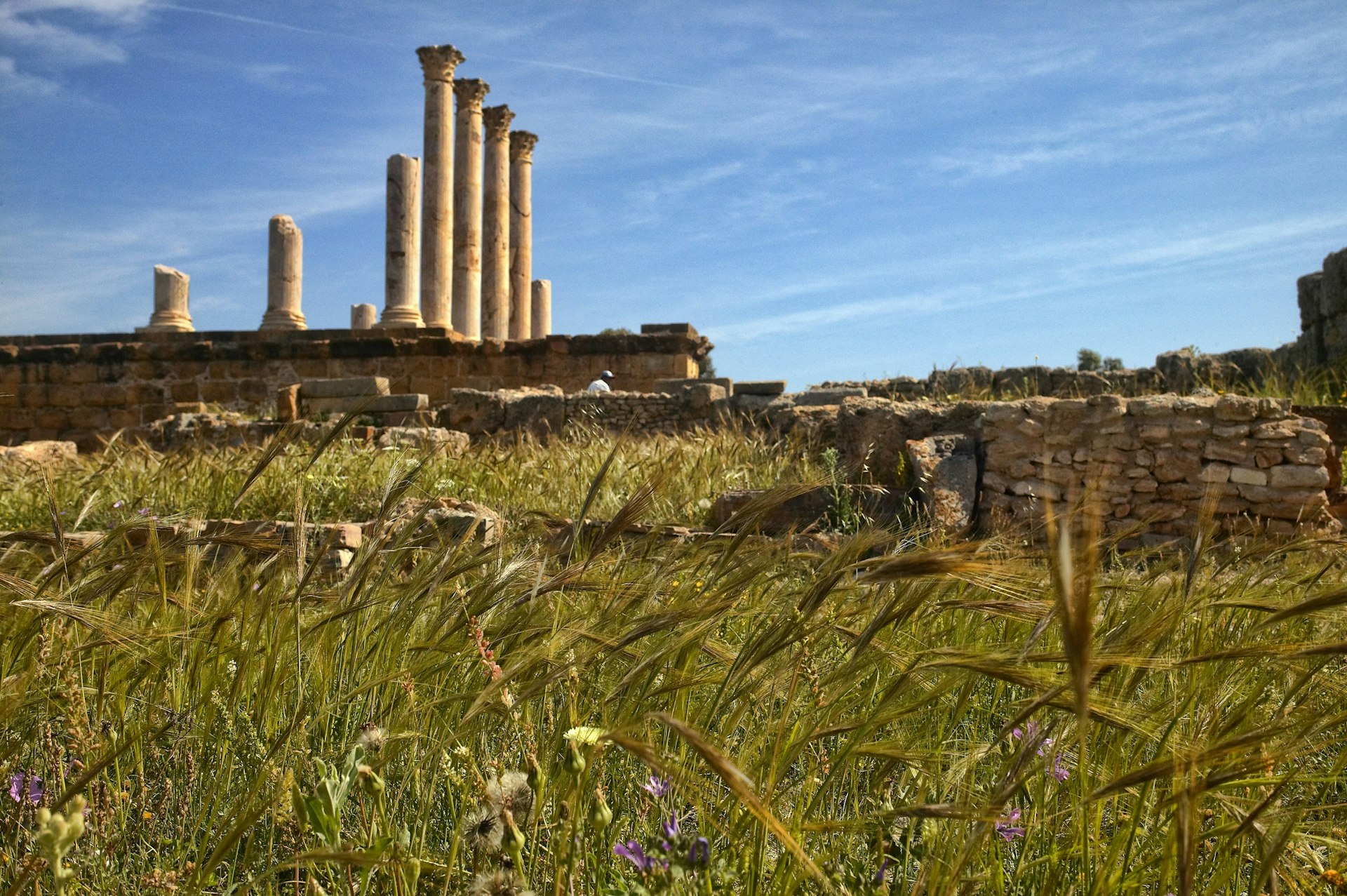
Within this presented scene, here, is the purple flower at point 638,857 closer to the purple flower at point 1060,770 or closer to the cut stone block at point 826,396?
the purple flower at point 1060,770

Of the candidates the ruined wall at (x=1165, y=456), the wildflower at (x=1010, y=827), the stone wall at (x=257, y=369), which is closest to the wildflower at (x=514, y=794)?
the wildflower at (x=1010, y=827)

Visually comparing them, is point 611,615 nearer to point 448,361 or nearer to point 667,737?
point 667,737

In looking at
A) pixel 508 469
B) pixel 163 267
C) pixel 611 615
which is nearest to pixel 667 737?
pixel 611 615

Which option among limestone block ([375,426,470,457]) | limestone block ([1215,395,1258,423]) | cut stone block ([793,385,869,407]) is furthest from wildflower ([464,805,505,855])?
cut stone block ([793,385,869,407])

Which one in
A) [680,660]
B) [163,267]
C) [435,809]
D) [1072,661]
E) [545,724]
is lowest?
[435,809]

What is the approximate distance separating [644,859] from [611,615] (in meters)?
0.69

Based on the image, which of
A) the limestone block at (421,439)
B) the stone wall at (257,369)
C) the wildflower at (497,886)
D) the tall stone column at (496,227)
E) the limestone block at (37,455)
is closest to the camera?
the wildflower at (497,886)

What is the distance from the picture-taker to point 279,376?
61.1ft

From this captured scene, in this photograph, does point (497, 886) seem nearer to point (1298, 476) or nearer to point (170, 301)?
point (1298, 476)

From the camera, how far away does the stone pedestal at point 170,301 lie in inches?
863

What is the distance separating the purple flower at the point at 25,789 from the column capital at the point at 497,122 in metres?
22.8

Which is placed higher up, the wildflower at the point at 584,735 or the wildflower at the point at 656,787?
the wildflower at the point at 584,735

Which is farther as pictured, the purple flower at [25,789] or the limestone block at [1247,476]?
the limestone block at [1247,476]

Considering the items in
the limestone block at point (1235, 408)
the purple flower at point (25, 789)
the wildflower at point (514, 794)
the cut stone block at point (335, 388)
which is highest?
the cut stone block at point (335, 388)
